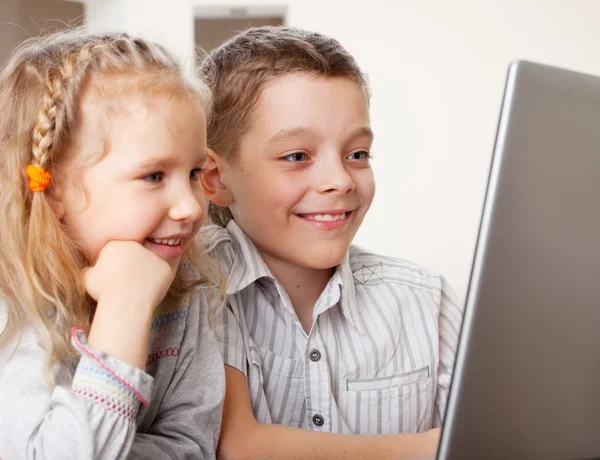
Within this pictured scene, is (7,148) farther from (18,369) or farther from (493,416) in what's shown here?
(493,416)

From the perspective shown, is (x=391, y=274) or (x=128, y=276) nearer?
(x=128, y=276)

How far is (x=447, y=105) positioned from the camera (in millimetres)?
3197

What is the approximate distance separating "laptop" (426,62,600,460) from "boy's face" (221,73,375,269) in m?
0.57

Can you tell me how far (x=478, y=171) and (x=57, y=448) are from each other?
275 cm

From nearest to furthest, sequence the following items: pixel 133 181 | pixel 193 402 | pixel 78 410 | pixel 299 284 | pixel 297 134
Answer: pixel 78 410 < pixel 133 181 < pixel 193 402 < pixel 297 134 < pixel 299 284

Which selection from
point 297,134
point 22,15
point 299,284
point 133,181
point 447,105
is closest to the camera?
point 133,181

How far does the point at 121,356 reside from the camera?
0.77m

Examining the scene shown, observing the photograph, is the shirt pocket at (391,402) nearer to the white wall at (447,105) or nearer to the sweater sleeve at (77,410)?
the sweater sleeve at (77,410)

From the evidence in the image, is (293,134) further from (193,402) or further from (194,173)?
(193,402)

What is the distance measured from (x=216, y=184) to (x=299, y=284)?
22cm

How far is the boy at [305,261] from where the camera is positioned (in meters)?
1.16

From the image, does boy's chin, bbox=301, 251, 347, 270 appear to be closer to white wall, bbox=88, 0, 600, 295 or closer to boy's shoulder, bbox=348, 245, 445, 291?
boy's shoulder, bbox=348, 245, 445, 291

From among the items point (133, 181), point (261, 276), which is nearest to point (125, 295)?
point (133, 181)

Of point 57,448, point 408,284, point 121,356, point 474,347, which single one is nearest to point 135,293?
point 121,356
